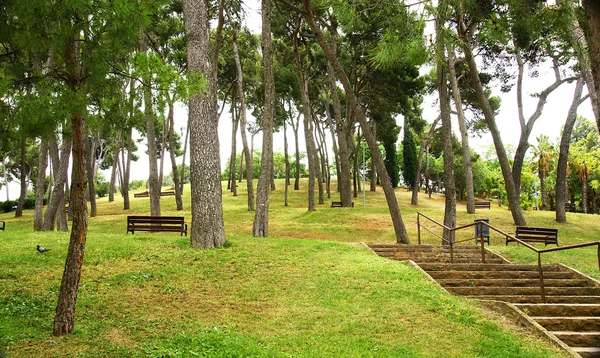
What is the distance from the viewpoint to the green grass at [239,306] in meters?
5.49

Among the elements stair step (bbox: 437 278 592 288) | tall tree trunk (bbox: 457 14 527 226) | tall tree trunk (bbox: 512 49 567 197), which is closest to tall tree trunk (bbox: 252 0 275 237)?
stair step (bbox: 437 278 592 288)

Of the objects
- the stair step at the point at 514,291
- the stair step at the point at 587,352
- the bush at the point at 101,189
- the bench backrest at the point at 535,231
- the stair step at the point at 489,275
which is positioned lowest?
the stair step at the point at 587,352

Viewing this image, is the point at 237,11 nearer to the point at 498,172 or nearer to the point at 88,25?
the point at 88,25

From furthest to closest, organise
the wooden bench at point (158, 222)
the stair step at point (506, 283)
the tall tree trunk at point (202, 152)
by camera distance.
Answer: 1. the wooden bench at point (158, 222)
2. the tall tree trunk at point (202, 152)
3. the stair step at point (506, 283)

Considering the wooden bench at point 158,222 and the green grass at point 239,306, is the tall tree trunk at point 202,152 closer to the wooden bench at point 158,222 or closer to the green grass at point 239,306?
the green grass at point 239,306

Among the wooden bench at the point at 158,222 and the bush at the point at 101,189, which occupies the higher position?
the bush at the point at 101,189

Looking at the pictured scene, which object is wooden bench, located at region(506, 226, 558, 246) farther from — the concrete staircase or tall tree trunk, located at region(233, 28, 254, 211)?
tall tree trunk, located at region(233, 28, 254, 211)

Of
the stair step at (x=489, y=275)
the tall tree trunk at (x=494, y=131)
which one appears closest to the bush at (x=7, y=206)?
the tall tree trunk at (x=494, y=131)

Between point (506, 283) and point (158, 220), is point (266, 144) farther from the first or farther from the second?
point (506, 283)

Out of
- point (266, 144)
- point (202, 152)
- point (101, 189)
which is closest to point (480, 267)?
point (202, 152)

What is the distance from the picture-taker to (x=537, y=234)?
49.7ft

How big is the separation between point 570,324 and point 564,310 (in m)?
0.60

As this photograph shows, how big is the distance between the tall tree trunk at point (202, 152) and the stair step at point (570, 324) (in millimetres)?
6433

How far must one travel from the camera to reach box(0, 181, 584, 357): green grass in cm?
549
